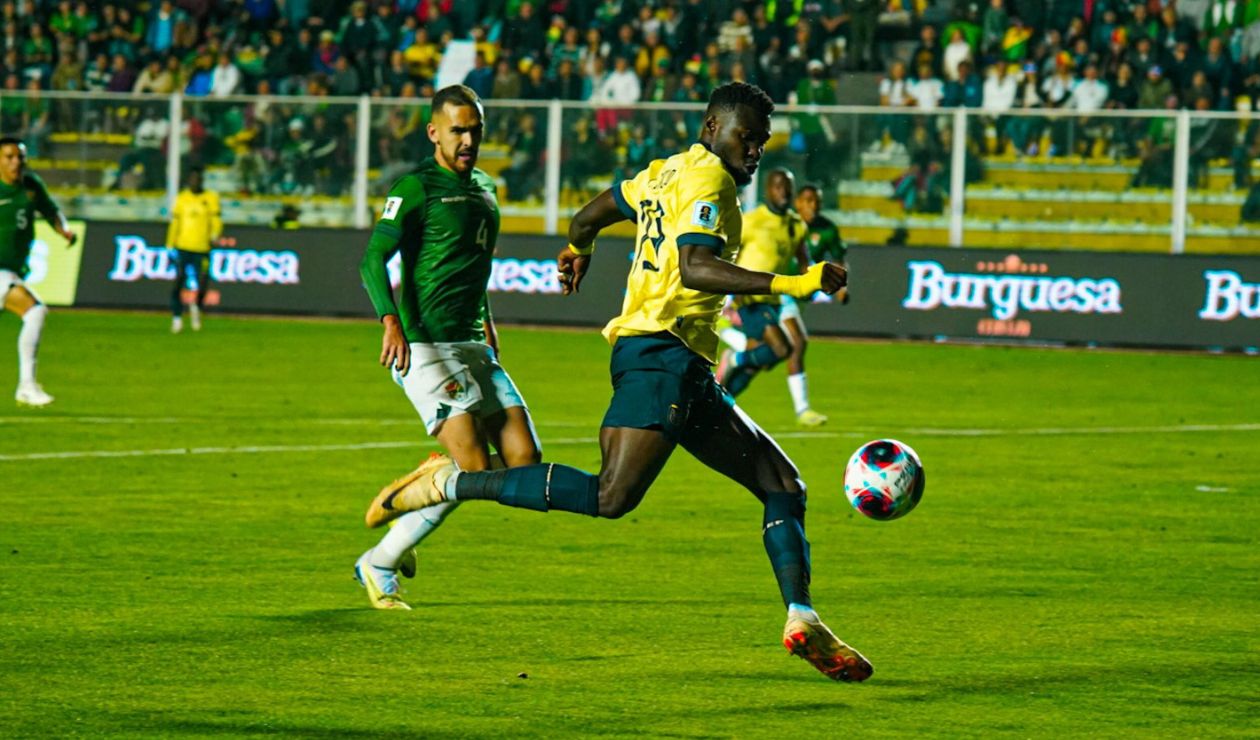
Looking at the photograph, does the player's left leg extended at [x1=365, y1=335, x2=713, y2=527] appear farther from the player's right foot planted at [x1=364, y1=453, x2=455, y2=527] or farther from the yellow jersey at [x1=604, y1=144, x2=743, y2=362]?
the player's right foot planted at [x1=364, y1=453, x2=455, y2=527]

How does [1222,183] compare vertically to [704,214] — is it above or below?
above

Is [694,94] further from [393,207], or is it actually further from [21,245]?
[393,207]

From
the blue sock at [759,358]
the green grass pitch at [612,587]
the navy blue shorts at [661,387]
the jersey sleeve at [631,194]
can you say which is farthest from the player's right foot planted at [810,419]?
the navy blue shorts at [661,387]

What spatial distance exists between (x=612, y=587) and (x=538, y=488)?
6.00 ft

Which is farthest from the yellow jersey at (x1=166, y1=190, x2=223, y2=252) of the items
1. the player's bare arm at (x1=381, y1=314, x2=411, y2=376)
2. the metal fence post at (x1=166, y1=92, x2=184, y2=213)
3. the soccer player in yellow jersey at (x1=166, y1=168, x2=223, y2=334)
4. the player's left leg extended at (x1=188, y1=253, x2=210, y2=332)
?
the player's bare arm at (x1=381, y1=314, x2=411, y2=376)

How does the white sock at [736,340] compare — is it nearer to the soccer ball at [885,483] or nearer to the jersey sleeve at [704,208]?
the soccer ball at [885,483]

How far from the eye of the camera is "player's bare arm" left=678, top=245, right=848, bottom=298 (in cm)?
650

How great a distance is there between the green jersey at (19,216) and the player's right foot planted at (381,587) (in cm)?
925

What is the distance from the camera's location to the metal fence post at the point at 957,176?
2634cm

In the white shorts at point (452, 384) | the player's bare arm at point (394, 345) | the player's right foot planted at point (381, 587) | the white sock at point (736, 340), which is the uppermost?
the player's bare arm at point (394, 345)

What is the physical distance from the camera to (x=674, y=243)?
7047 mm

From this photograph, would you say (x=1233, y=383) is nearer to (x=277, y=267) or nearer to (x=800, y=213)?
(x=800, y=213)

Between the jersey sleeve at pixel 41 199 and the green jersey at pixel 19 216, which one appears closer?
the green jersey at pixel 19 216

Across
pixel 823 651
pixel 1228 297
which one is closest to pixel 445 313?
pixel 823 651
